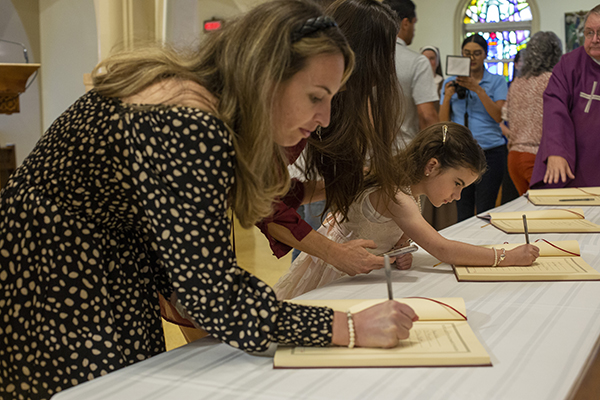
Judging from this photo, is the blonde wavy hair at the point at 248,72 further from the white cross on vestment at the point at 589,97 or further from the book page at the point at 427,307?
Answer: the white cross on vestment at the point at 589,97

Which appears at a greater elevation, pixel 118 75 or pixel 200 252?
pixel 118 75

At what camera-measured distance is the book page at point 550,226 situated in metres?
2.21

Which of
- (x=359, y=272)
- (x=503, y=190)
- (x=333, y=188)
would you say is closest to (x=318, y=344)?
(x=359, y=272)

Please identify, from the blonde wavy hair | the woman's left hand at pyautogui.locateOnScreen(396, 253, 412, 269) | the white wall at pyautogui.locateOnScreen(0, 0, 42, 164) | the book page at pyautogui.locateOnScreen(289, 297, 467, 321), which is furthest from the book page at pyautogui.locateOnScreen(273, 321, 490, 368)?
the white wall at pyautogui.locateOnScreen(0, 0, 42, 164)

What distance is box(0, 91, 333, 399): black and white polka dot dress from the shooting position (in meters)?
0.93

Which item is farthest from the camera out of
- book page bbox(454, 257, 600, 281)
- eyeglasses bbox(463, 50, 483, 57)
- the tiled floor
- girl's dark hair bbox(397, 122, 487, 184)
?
eyeglasses bbox(463, 50, 483, 57)

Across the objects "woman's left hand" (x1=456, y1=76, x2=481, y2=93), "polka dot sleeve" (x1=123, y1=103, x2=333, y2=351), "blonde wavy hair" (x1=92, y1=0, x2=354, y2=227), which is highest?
"woman's left hand" (x1=456, y1=76, x2=481, y2=93)

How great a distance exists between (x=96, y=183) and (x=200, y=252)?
23 centimetres

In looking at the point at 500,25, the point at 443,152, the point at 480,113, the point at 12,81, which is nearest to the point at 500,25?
the point at 500,25

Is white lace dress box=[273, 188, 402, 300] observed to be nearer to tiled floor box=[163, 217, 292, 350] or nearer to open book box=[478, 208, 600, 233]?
open book box=[478, 208, 600, 233]

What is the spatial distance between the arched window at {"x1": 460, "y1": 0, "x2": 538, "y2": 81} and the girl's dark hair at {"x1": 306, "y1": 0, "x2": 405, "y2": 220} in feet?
33.4

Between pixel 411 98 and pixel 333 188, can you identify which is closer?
pixel 333 188

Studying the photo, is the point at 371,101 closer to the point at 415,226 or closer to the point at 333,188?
the point at 333,188

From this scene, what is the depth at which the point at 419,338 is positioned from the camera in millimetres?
1074
